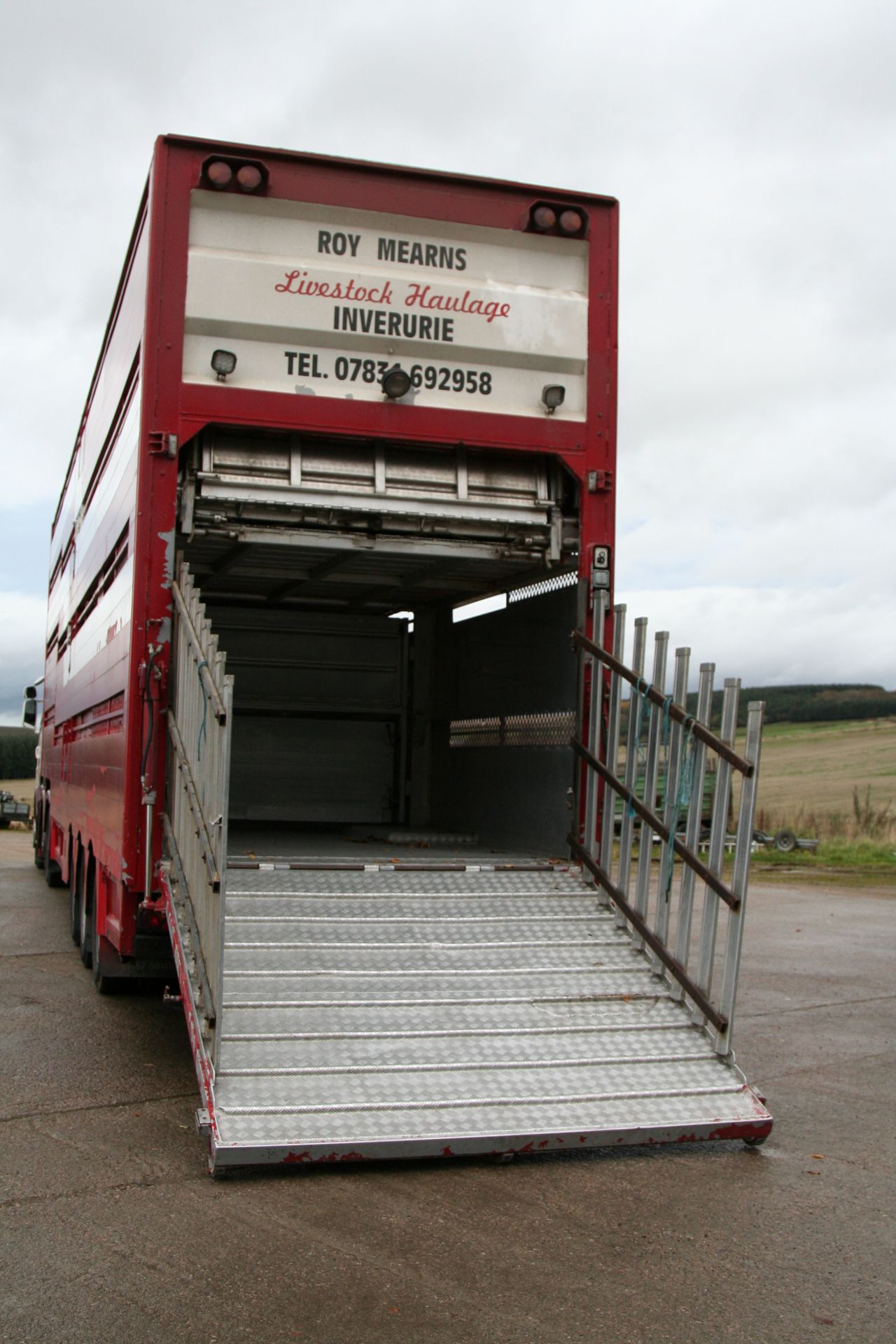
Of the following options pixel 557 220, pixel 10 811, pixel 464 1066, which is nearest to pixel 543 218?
pixel 557 220

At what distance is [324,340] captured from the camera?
681 cm

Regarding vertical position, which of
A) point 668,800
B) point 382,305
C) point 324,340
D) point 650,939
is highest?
point 382,305

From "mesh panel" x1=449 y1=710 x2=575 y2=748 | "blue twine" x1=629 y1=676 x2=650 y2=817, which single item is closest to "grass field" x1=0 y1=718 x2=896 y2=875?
"mesh panel" x1=449 y1=710 x2=575 y2=748

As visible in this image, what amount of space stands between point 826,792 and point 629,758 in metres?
37.0

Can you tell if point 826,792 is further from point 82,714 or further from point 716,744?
point 716,744

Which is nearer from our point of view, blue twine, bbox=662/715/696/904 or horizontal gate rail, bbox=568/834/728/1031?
horizontal gate rail, bbox=568/834/728/1031

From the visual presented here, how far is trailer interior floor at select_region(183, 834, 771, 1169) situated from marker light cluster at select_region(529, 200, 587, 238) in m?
3.37

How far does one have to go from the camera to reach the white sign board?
6691mm

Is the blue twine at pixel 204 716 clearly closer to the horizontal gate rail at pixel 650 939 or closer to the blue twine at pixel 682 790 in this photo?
the blue twine at pixel 682 790

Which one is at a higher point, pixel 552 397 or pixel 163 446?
pixel 552 397

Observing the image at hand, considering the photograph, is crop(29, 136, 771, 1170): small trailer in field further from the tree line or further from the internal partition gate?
the tree line

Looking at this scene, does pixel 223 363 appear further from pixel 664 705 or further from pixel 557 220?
pixel 664 705

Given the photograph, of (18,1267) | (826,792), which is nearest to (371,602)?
(18,1267)

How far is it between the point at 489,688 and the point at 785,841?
56.1 ft
